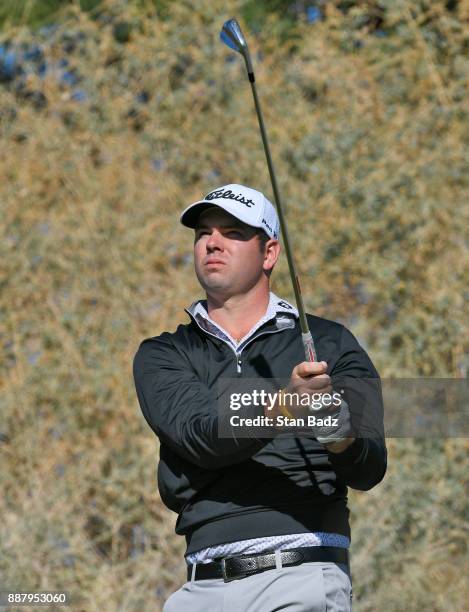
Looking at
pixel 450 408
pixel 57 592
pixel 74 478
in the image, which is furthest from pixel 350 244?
pixel 57 592

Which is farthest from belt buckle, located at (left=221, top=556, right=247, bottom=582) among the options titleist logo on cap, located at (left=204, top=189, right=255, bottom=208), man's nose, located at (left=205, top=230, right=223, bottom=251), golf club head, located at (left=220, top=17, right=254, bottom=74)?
golf club head, located at (left=220, top=17, right=254, bottom=74)

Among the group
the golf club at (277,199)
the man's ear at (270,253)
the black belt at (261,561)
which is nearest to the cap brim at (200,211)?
the man's ear at (270,253)

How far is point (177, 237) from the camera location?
687 cm

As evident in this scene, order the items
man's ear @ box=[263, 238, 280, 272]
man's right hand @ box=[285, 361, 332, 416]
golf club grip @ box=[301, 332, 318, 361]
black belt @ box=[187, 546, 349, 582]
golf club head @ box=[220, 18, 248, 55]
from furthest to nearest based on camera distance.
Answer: man's ear @ box=[263, 238, 280, 272] → black belt @ box=[187, 546, 349, 582] → golf club head @ box=[220, 18, 248, 55] → golf club grip @ box=[301, 332, 318, 361] → man's right hand @ box=[285, 361, 332, 416]

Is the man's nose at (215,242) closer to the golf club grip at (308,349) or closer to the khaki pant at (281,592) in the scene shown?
the golf club grip at (308,349)

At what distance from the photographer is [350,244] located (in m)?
6.52

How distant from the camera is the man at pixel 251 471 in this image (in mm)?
2367

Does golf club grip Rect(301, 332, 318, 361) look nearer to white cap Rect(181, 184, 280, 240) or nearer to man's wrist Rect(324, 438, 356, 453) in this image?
man's wrist Rect(324, 438, 356, 453)

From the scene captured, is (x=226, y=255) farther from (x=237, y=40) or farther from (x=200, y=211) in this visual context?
(x=237, y=40)

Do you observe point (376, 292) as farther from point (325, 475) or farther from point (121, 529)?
point (325, 475)

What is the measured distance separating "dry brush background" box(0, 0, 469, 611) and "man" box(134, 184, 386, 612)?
2712mm

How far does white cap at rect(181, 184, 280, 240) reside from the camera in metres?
2.65

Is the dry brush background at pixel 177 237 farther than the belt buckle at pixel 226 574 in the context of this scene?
Yes

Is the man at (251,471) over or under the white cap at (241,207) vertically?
under
